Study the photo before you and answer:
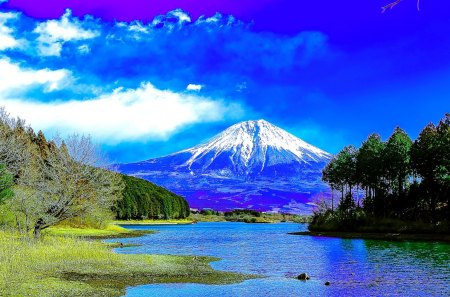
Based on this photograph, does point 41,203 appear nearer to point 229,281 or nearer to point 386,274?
point 229,281

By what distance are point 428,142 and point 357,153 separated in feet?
71.3

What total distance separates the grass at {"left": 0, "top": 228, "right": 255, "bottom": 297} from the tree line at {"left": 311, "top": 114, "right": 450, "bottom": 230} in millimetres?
47741

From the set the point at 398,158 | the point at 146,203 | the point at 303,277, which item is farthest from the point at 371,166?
the point at 146,203

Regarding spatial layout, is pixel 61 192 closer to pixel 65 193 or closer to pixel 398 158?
pixel 65 193

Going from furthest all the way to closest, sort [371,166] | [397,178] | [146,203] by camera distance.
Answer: [146,203] < [397,178] < [371,166]

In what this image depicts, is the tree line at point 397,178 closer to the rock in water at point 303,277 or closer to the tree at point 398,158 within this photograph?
the tree at point 398,158

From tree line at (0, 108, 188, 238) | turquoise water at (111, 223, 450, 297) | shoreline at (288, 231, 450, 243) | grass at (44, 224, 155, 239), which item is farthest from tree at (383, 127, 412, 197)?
tree line at (0, 108, 188, 238)

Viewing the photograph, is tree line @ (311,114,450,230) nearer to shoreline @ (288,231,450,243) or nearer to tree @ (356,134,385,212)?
tree @ (356,134,385,212)

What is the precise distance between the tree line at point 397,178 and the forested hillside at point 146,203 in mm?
74242

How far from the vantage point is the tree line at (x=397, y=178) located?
74.6 m

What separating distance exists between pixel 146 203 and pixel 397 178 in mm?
96358

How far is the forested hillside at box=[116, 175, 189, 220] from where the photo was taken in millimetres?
154750

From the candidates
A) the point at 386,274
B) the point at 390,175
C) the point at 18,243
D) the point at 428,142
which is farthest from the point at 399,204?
the point at 18,243

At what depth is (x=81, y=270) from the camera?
98.0 ft
